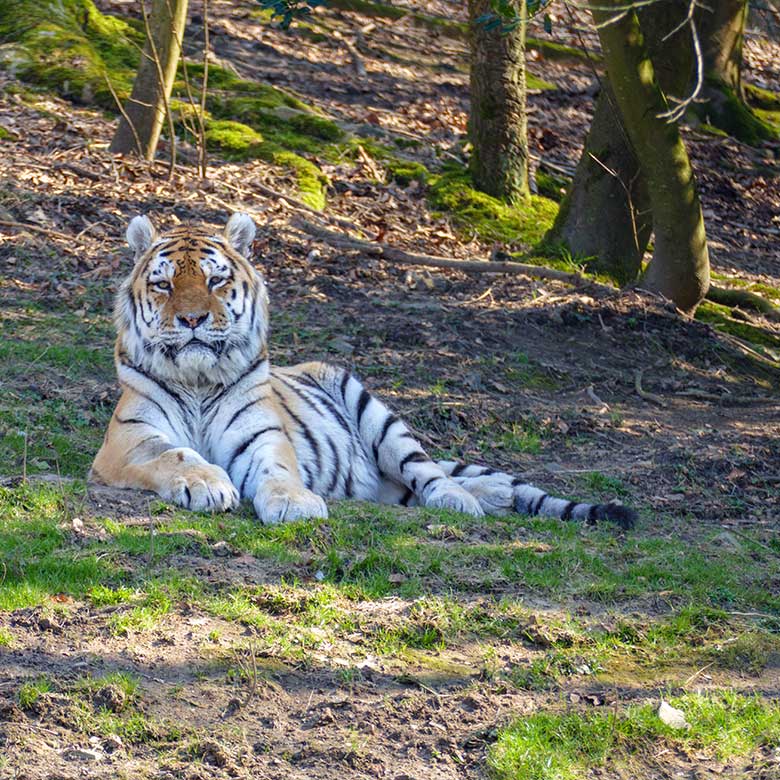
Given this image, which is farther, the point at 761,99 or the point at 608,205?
the point at 761,99

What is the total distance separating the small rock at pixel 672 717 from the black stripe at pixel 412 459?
328 centimetres

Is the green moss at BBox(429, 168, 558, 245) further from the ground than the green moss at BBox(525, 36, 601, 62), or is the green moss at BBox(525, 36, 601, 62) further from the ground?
the green moss at BBox(525, 36, 601, 62)

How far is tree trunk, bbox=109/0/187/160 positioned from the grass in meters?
8.95

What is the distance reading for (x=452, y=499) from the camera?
674cm

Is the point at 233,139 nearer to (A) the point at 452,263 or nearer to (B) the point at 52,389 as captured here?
(A) the point at 452,263

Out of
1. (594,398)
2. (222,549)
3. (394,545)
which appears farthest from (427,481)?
(594,398)

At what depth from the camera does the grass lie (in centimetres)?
386

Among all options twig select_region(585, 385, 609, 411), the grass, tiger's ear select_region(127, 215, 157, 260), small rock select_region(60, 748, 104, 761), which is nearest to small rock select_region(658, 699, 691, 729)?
the grass

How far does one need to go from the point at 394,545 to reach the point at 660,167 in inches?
227

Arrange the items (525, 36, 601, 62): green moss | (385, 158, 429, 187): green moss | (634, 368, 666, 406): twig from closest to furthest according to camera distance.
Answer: (634, 368, 666, 406): twig
(385, 158, 429, 187): green moss
(525, 36, 601, 62): green moss

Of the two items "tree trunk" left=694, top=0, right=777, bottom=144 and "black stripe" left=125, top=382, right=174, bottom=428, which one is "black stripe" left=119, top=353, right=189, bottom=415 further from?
"tree trunk" left=694, top=0, right=777, bottom=144

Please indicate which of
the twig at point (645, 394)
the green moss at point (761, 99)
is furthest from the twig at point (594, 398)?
the green moss at point (761, 99)

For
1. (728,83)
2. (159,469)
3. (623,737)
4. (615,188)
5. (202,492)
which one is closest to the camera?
(623,737)

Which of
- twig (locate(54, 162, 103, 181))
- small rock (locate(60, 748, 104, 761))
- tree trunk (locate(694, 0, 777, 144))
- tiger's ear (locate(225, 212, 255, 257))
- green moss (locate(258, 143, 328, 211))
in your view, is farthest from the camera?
tree trunk (locate(694, 0, 777, 144))
